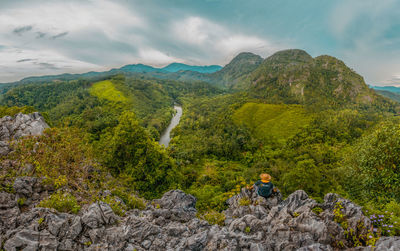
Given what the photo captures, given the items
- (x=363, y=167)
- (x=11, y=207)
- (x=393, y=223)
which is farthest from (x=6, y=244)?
(x=363, y=167)

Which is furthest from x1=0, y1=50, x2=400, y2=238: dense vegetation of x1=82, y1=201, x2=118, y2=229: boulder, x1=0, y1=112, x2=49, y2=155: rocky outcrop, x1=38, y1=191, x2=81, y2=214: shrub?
x1=0, y1=112, x2=49, y2=155: rocky outcrop

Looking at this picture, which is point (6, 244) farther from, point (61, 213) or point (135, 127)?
point (135, 127)

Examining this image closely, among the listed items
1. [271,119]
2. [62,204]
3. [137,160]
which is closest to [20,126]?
[137,160]

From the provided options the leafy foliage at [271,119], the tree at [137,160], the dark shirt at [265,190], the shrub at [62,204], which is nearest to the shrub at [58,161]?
the shrub at [62,204]

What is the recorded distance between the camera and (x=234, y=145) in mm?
70688

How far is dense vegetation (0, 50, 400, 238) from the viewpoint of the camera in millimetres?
16334

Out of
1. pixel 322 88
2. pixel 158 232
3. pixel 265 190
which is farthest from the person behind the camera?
pixel 322 88

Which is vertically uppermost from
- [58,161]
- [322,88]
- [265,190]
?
[322,88]

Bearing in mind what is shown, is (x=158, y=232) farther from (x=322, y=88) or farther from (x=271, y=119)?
(x=322, y=88)

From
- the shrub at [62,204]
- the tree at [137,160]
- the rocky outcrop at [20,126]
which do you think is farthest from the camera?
the tree at [137,160]

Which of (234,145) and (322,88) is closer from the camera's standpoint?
(234,145)

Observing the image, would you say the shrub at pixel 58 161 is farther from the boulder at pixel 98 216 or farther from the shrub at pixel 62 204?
the boulder at pixel 98 216

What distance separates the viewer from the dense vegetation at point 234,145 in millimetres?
16334

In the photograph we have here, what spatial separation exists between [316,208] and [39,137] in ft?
84.2
